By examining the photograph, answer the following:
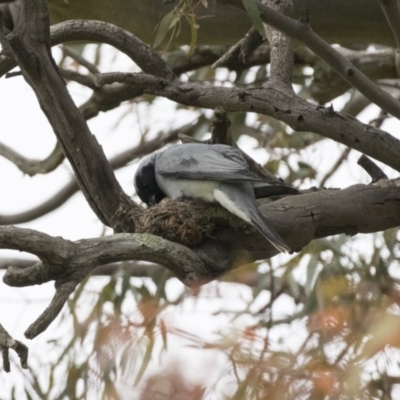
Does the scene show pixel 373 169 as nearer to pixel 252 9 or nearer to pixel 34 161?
pixel 252 9

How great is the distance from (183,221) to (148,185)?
72cm

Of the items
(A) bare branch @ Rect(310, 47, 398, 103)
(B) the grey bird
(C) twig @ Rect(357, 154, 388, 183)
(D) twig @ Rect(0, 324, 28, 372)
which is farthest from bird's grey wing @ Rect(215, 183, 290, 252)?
(A) bare branch @ Rect(310, 47, 398, 103)

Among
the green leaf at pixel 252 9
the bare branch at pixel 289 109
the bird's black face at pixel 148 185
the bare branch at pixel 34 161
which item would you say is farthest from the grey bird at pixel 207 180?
the bare branch at pixel 34 161

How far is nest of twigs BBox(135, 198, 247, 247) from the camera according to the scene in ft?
9.46

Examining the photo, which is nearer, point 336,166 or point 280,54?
point 280,54

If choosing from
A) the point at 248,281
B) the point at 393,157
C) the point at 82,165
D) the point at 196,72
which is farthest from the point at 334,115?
the point at 196,72

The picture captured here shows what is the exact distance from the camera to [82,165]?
2.79m

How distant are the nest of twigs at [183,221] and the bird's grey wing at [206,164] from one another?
0.43 feet

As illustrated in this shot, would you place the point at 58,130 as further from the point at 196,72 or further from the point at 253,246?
the point at 196,72

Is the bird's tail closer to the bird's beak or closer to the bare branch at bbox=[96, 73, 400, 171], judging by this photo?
the bare branch at bbox=[96, 73, 400, 171]

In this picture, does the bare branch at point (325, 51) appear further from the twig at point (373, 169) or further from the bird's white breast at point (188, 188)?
the bird's white breast at point (188, 188)

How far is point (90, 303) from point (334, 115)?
1.70 metres

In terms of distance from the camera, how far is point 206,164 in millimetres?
3273

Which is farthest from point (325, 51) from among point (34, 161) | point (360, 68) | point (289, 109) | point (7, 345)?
point (34, 161)
